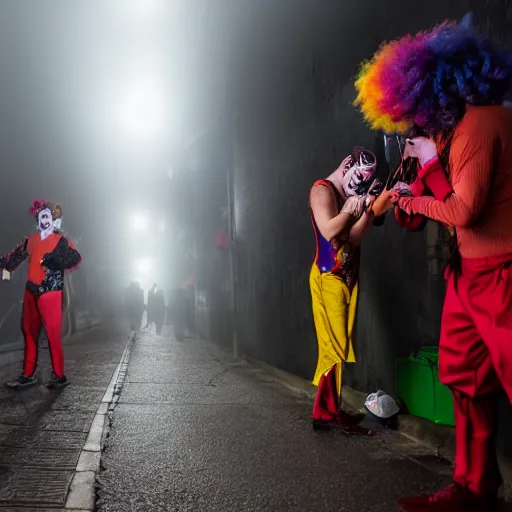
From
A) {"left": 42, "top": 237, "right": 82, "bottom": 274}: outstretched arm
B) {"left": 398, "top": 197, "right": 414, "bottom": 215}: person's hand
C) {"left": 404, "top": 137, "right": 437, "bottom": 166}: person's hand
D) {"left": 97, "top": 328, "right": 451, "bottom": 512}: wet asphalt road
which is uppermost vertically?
{"left": 404, "top": 137, "right": 437, "bottom": 166}: person's hand

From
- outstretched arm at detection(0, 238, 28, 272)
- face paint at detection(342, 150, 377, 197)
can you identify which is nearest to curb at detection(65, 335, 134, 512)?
outstretched arm at detection(0, 238, 28, 272)

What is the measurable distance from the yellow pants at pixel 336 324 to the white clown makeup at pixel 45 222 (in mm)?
3948

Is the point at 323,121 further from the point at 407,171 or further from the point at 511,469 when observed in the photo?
the point at 511,469

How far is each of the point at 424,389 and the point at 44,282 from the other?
4.68 metres

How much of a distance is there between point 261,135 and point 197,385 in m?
4.13

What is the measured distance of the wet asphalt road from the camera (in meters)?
2.84

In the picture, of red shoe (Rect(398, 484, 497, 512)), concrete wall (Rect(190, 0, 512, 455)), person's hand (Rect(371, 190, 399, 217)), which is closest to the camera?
red shoe (Rect(398, 484, 497, 512))

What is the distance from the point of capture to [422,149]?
271 centimetres

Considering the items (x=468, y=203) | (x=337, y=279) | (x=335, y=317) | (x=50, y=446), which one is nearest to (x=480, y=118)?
(x=468, y=203)

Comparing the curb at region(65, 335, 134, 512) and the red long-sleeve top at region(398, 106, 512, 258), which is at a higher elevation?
the red long-sleeve top at region(398, 106, 512, 258)

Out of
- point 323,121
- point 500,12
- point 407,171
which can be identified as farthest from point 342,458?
point 323,121

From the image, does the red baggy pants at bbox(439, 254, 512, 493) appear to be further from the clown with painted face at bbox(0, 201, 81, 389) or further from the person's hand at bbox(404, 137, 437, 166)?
the clown with painted face at bbox(0, 201, 81, 389)

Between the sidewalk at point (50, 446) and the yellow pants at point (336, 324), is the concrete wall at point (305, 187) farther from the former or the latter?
the sidewalk at point (50, 446)

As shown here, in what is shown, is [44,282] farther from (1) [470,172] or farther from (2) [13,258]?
(1) [470,172]
